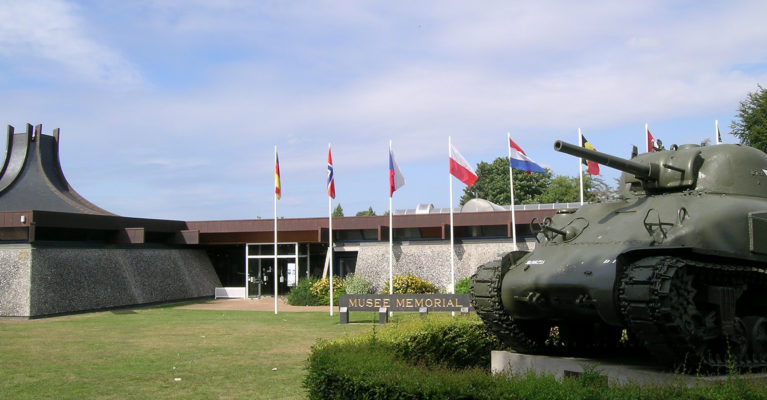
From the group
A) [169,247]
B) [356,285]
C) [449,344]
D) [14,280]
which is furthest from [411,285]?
[449,344]

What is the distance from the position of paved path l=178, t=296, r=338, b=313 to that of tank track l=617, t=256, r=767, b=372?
1954cm

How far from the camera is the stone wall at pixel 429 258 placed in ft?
99.2

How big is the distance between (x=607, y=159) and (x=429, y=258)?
20978 mm

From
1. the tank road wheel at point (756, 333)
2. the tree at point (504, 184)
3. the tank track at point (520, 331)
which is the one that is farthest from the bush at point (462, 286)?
the tree at point (504, 184)

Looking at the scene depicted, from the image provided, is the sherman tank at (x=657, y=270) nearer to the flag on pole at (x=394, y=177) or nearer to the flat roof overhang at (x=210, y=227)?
the flag on pole at (x=394, y=177)

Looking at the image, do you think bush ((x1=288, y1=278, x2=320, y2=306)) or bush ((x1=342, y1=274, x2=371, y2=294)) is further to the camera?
bush ((x1=288, y1=278, x2=320, y2=306))

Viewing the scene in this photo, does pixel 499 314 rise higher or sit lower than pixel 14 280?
lower

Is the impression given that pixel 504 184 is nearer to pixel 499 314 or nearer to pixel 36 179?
pixel 36 179

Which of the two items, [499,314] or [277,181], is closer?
[499,314]

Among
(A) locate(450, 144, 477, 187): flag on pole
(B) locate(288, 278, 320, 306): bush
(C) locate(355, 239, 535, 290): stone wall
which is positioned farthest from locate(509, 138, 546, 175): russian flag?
(B) locate(288, 278, 320, 306): bush

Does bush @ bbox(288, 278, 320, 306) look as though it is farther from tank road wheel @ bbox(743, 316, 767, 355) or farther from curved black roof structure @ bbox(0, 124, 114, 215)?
tank road wheel @ bbox(743, 316, 767, 355)

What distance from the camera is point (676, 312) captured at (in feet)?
26.4

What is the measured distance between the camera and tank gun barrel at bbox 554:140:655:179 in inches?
396

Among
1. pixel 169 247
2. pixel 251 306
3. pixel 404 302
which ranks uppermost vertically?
pixel 169 247
